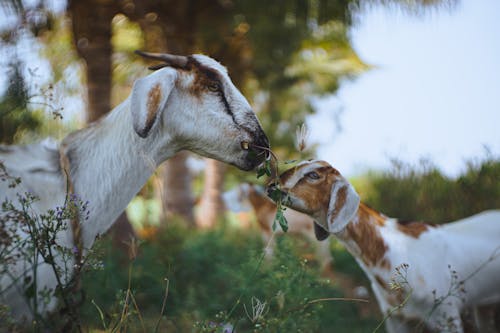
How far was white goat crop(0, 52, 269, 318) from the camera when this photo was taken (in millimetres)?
2365

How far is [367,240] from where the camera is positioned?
3.24 metres

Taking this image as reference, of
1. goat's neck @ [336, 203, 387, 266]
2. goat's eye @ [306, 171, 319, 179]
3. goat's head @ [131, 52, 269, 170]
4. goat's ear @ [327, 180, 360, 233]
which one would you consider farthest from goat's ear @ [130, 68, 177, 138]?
goat's neck @ [336, 203, 387, 266]

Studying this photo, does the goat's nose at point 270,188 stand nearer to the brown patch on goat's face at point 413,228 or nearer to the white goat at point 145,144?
the white goat at point 145,144

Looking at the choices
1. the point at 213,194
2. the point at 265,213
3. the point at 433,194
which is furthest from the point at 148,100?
the point at 213,194

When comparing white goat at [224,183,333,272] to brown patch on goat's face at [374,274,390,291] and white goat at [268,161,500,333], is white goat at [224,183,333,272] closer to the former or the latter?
white goat at [268,161,500,333]

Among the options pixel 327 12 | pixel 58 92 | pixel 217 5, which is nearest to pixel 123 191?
pixel 58 92

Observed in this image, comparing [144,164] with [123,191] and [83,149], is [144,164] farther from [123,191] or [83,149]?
[83,149]

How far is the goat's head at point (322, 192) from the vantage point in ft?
9.69

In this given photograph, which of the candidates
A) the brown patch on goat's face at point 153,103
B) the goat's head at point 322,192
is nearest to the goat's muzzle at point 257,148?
the brown patch on goat's face at point 153,103

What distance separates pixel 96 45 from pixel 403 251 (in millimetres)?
5461

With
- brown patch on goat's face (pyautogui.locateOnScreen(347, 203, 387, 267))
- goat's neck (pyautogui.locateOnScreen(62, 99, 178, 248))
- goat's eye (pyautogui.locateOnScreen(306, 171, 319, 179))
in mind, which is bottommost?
brown patch on goat's face (pyautogui.locateOnScreen(347, 203, 387, 267))

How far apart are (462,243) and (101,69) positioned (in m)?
5.36

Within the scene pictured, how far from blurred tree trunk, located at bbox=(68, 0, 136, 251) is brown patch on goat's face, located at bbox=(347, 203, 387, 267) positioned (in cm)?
420

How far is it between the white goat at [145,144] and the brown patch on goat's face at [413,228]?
145cm
